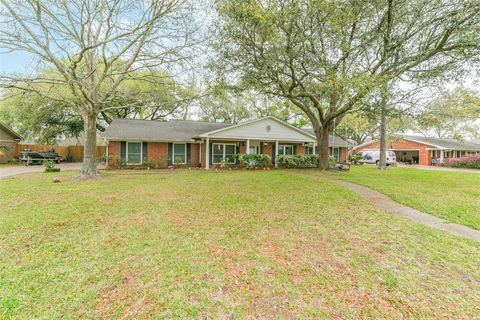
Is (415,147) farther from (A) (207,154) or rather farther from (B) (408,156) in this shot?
(A) (207,154)

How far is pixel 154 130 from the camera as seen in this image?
1753 cm

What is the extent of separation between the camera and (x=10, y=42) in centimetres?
910

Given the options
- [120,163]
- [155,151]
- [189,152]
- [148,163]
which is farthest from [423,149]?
[120,163]

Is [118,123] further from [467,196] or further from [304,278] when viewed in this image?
[467,196]

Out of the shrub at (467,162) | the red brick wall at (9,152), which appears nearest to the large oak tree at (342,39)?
the shrub at (467,162)

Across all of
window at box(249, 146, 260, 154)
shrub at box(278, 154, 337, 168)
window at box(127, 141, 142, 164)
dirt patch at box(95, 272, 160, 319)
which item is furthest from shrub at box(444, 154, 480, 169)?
dirt patch at box(95, 272, 160, 319)

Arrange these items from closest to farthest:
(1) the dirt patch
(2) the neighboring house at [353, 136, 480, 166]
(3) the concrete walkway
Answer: (1) the dirt patch → (3) the concrete walkway → (2) the neighboring house at [353, 136, 480, 166]

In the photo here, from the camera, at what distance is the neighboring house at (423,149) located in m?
29.0

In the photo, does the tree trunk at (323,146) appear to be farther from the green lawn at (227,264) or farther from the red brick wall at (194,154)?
the green lawn at (227,264)

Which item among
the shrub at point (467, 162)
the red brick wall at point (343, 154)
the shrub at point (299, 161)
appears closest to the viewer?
the shrub at point (299, 161)

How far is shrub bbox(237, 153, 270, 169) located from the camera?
17480 millimetres

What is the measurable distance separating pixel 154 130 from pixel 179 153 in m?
2.64

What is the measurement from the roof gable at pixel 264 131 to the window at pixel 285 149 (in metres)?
1.54

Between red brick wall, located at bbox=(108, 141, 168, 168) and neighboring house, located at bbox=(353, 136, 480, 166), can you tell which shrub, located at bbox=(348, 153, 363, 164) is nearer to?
neighboring house, located at bbox=(353, 136, 480, 166)
